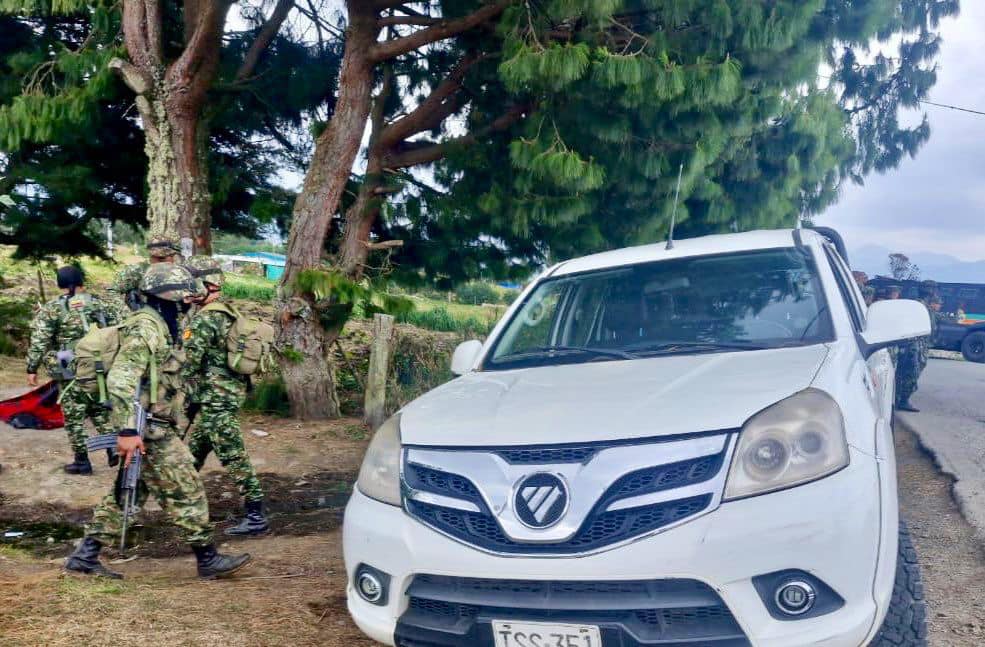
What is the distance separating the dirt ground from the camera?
347 cm

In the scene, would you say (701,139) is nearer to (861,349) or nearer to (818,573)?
(861,349)

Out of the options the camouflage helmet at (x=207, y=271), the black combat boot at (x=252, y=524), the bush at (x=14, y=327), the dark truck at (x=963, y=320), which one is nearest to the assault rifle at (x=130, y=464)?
the camouflage helmet at (x=207, y=271)

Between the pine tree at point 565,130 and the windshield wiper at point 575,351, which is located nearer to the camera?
the windshield wiper at point 575,351

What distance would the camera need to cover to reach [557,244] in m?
9.73

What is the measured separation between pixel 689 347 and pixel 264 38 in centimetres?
848

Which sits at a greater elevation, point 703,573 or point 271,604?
point 703,573

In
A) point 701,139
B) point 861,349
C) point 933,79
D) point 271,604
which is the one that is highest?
point 933,79

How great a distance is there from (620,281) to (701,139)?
4738 mm

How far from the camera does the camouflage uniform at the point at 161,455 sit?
4.09 m

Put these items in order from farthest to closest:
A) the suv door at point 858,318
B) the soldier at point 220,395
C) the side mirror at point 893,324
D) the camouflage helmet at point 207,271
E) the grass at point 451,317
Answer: the grass at point 451,317, the soldier at point 220,395, the camouflage helmet at point 207,271, the suv door at point 858,318, the side mirror at point 893,324

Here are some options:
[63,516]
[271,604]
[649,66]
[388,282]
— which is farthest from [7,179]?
[271,604]

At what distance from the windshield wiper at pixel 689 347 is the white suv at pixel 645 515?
15 centimetres

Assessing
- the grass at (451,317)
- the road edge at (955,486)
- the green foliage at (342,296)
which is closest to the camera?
the road edge at (955,486)

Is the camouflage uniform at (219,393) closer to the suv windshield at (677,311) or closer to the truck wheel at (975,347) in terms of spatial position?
the suv windshield at (677,311)
